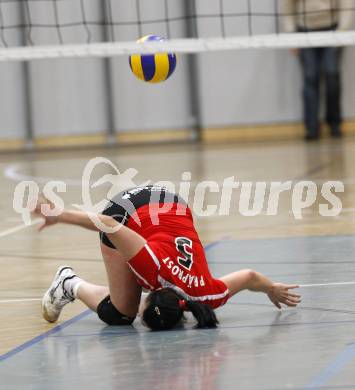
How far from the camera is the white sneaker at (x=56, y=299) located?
18.9ft

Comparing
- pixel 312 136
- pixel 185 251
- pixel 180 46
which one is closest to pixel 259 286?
pixel 185 251

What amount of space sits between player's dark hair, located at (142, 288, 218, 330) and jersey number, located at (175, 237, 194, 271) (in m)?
0.18

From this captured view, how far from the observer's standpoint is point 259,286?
5645 mm

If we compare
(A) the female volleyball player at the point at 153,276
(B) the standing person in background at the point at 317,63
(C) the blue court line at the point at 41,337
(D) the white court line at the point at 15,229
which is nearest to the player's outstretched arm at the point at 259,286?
(A) the female volleyball player at the point at 153,276

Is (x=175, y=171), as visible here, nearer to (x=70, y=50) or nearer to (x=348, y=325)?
(x=70, y=50)

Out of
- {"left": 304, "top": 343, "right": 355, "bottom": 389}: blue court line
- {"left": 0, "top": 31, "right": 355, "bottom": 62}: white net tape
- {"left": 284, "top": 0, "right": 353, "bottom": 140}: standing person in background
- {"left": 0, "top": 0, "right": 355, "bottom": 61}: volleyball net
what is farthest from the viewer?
{"left": 0, "top": 0, "right": 355, "bottom": 61}: volleyball net

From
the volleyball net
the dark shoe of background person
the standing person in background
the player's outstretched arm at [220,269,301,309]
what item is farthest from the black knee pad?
the dark shoe of background person

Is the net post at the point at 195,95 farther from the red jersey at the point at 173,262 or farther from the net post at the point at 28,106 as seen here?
the red jersey at the point at 173,262

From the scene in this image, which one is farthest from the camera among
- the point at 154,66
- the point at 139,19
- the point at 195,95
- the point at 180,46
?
the point at 195,95

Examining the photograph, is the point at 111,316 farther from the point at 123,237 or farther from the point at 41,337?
the point at 123,237

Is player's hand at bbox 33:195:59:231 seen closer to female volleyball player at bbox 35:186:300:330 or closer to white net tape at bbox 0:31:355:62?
female volleyball player at bbox 35:186:300:330

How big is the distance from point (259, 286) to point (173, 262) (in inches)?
20.5

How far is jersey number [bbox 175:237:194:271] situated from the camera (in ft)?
17.9

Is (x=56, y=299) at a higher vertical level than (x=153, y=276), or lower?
lower
